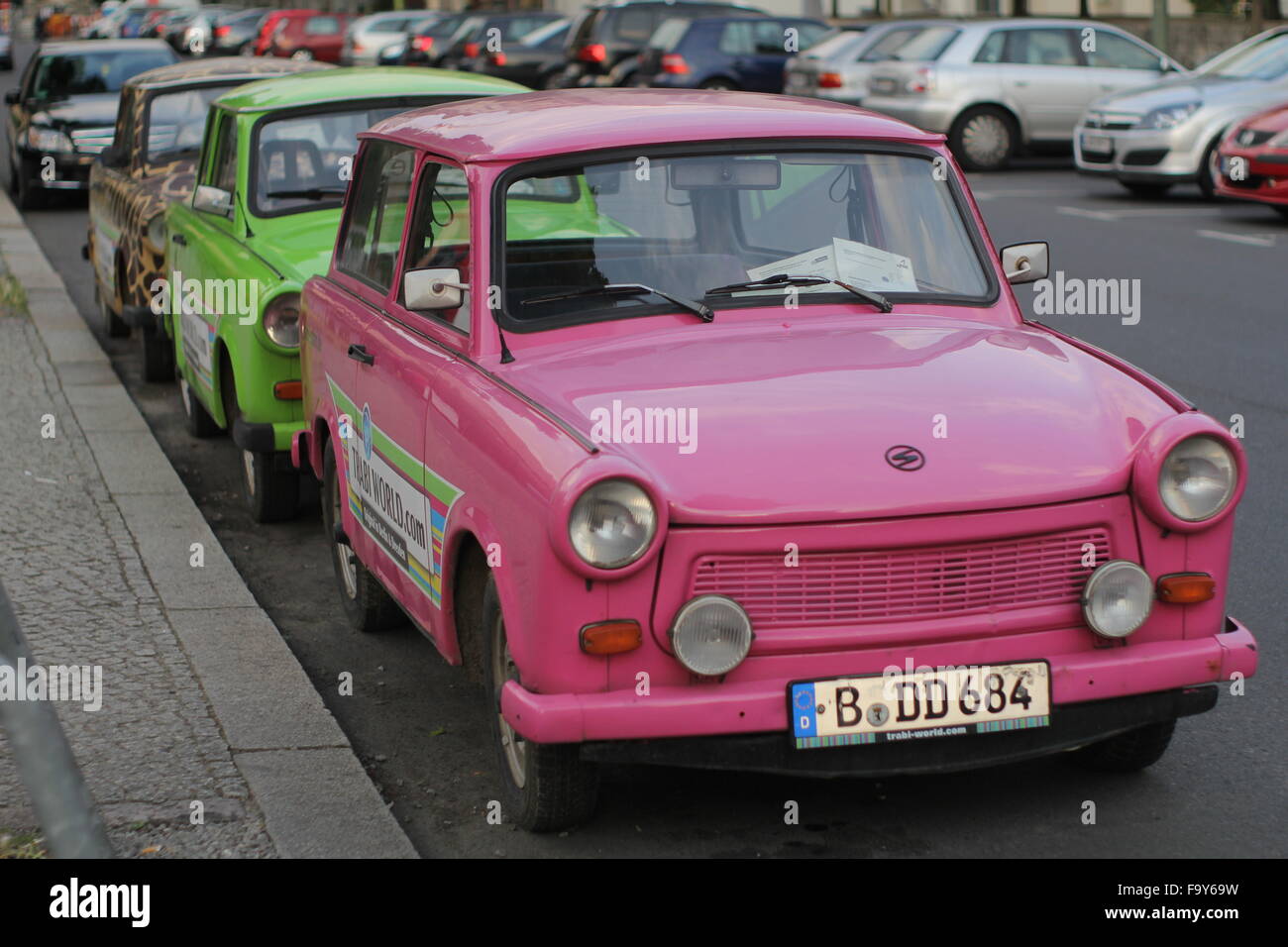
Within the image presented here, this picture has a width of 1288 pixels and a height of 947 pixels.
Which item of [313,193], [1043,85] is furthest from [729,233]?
[1043,85]

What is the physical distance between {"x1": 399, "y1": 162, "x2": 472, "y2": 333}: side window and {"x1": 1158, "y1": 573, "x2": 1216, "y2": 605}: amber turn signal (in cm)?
188

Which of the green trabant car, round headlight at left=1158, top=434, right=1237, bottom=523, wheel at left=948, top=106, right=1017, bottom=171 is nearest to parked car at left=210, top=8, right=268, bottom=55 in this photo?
wheel at left=948, top=106, right=1017, bottom=171

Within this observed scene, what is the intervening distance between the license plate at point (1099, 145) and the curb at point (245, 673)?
12.1 m

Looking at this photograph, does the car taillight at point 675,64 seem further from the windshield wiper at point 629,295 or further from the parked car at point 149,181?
the windshield wiper at point 629,295

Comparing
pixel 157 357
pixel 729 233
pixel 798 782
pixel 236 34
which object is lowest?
pixel 236 34

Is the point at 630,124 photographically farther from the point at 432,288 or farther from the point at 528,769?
the point at 528,769

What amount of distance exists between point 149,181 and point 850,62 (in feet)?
45.5

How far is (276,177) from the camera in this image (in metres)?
8.43

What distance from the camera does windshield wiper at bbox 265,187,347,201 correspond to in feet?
27.4

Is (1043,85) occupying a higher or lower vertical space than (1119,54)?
lower

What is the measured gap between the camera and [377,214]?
19.6ft

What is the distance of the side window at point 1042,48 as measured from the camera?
21812 millimetres
